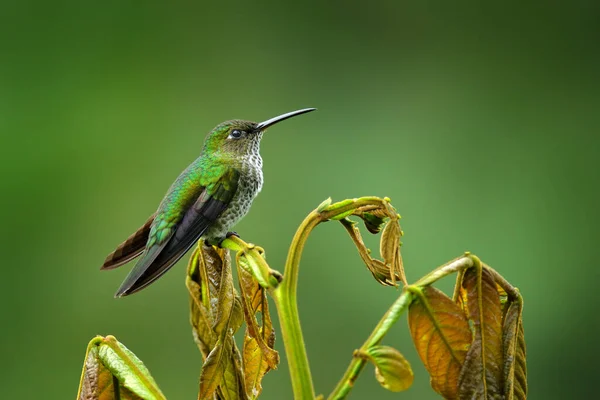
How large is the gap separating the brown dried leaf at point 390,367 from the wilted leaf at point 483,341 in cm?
14

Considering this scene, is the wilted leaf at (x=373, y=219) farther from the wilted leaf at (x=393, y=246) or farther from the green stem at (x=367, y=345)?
the green stem at (x=367, y=345)

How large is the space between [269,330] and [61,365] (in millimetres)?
4210

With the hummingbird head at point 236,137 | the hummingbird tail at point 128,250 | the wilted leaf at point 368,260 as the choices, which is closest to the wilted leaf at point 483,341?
the wilted leaf at point 368,260

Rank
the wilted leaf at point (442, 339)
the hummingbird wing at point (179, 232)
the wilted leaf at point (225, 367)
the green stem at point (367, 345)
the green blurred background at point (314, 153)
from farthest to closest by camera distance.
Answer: the green blurred background at point (314, 153)
the hummingbird wing at point (179, 232)
the wilted leaf at point (225, 367)
the wilted leaf at point (442, 339)
the green stem at point (367, 345)

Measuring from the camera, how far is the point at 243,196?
2039mm

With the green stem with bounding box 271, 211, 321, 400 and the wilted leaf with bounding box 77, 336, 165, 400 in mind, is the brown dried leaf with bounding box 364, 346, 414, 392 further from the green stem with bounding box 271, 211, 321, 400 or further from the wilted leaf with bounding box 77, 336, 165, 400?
the wilted leaf with bounding box 77, 336, 165, 400

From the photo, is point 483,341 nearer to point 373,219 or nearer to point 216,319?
point 373,219

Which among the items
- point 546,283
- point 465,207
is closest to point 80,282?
point 465,207

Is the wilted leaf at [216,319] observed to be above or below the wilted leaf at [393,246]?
below

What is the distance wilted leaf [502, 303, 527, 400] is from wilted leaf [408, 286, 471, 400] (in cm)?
6

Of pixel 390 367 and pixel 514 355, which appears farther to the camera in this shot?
pixel 514 355

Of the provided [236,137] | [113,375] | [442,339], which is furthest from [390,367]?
[236,137]

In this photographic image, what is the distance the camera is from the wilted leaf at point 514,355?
1130 millimetres

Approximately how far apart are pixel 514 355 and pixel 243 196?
3.37 ft
